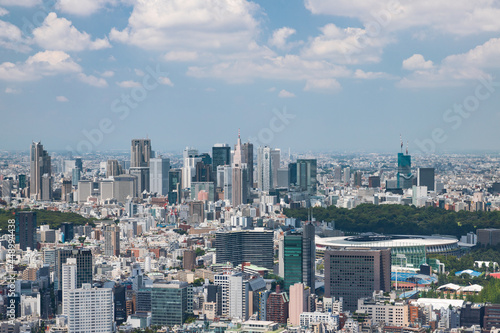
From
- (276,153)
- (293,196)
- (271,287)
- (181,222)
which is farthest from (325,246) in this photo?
(276,153)

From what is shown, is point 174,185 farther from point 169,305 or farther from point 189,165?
point 169,305

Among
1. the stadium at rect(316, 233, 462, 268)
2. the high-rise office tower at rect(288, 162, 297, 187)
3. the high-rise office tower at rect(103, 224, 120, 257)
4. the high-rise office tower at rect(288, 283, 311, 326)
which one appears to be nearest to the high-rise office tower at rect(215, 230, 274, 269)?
the stadium at rect(316, 233, 462, 268)

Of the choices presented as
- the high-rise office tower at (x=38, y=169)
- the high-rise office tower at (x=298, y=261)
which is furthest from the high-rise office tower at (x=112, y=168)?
the high-rise office tower at (x=298, y=261)

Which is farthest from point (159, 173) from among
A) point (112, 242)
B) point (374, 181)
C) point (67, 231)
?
point (112, 242)

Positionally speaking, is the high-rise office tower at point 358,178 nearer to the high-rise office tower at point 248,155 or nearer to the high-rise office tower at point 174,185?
the high-rise office tower at point 248,155

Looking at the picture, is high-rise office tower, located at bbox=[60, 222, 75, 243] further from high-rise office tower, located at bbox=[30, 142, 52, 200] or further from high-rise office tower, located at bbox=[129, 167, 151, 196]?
high-rise office tower, located at bbox=[129, 167, 151, 196]

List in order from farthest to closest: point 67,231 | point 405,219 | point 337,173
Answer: point 337,173, point 405,219, point 67,231

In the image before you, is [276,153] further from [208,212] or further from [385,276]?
[385,276]
